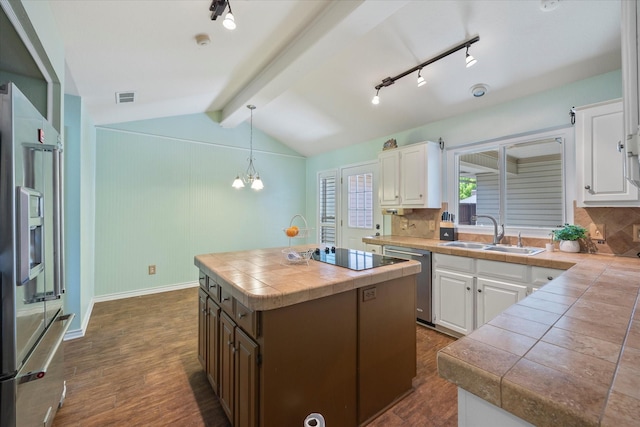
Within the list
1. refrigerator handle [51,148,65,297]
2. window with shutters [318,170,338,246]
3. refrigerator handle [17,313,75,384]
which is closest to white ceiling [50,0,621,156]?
refrigerator handle [51,148,65,297]

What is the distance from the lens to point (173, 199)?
14.5ft

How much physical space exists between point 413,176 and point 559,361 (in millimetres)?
2965

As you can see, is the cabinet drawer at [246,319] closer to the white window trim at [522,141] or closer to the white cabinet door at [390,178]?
the white cabinet door at [390,178]

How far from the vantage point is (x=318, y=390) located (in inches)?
57.0

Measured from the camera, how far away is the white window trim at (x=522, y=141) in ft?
8.51

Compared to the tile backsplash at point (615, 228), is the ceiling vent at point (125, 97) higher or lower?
higher

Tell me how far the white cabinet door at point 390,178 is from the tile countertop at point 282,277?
189cm

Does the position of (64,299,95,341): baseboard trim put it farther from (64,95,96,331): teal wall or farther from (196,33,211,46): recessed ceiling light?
(196,33,211,46): recessed ceiling light

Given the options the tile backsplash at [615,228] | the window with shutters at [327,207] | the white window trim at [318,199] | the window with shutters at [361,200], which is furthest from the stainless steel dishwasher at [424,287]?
the window with shutters at [327,207]

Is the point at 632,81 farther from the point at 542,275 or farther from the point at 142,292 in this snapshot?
the point at 142,292

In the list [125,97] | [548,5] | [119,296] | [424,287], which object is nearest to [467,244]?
[424,287]

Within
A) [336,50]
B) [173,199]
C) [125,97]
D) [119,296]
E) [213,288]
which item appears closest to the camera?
[213,288]

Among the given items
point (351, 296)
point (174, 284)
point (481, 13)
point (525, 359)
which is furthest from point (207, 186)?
point (525, 359)

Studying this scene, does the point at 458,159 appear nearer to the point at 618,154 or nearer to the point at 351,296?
the point at 618,154
